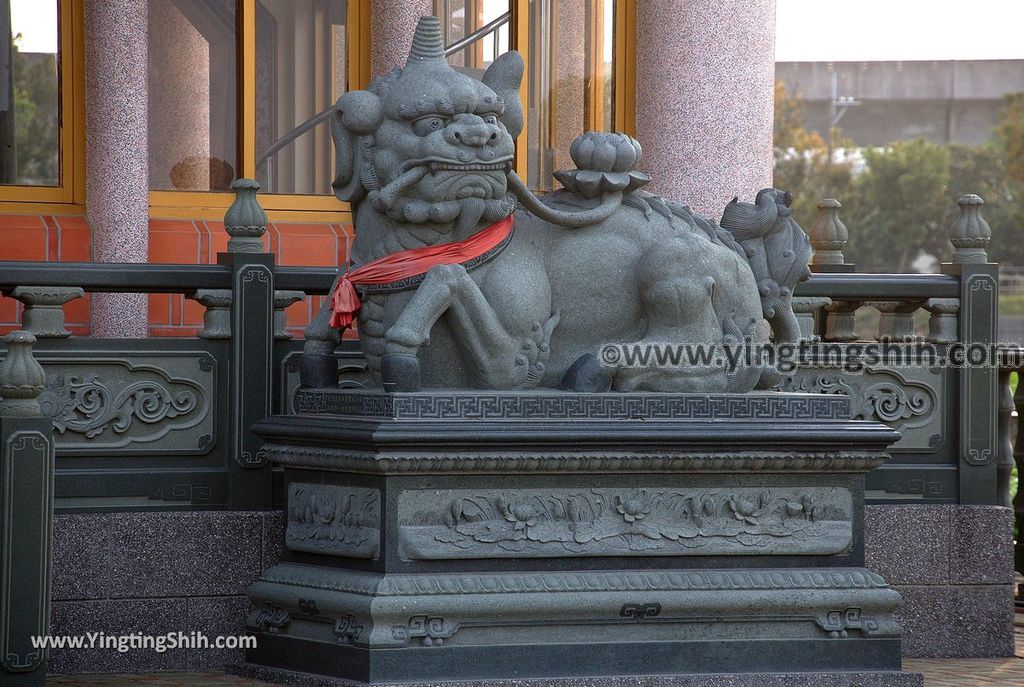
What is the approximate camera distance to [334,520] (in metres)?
6.32

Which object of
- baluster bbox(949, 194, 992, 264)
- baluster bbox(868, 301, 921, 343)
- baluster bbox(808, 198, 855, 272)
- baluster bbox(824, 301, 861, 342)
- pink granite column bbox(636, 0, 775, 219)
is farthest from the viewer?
pink granite column bbox(636, 0, 775, 219)

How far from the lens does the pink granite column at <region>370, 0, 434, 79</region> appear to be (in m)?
8.96

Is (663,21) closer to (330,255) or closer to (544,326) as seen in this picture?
(330,255)

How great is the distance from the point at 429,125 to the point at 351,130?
320 millimetres

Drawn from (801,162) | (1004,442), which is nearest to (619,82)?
(1004,442)

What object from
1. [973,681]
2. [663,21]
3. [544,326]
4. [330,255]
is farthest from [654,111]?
[973,681]

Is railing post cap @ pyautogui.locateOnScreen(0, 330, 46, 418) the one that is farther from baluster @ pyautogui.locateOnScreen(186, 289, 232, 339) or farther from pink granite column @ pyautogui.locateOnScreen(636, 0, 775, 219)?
pink granite column @ pyautogui.locateOnScreen(636, 0, 775, 219)

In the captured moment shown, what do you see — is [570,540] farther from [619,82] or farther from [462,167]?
[619,82]

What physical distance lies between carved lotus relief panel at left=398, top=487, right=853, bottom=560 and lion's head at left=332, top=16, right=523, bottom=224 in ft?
3.55

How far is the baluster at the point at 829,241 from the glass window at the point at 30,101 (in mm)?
4035

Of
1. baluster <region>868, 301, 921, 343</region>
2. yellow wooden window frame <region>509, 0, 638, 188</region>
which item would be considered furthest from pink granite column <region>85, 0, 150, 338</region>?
baluster <region>868, 301, 921, 343</region>

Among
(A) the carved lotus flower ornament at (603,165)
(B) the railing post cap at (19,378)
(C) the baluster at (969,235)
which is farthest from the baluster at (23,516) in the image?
(C) the baluster at (969,235)

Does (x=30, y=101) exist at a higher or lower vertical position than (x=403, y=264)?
higher

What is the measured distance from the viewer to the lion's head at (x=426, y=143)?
20.4 feet
